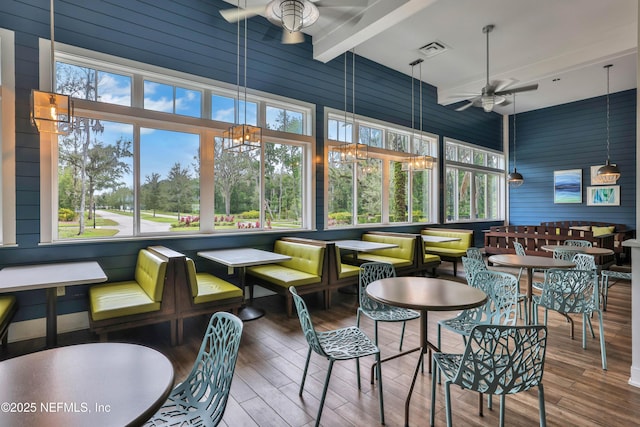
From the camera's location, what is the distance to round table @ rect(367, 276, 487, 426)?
2014mm

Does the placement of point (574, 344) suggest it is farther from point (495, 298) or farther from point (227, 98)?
point (227, 98)

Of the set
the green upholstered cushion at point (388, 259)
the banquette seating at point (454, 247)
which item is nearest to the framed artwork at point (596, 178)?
the banquette seating at point (454, 247)

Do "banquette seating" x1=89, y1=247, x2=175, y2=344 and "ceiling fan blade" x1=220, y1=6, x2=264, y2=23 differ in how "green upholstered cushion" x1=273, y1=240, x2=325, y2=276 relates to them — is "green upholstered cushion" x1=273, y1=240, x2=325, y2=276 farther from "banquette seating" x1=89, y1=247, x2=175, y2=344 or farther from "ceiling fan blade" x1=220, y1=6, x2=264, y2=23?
"ceiling fan blade" x1=220, y1=6, x2=264, y2=23

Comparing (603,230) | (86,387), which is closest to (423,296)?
(86,387)

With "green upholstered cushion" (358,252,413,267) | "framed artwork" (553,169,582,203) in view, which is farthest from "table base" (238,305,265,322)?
"framed artwork" (553,169,582,203)

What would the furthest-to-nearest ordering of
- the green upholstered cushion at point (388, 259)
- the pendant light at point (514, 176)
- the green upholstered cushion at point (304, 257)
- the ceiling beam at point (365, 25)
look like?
the pendant light at point (514, 176) < the green upholstered cushion at point (388, 259) < the green upholstered cushion at point (304, 257) < the ceiling beam at point (365, 25)

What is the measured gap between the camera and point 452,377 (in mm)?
1712

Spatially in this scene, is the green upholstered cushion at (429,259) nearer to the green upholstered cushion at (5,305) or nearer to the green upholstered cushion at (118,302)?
the green upholstered cushion at (118,302)

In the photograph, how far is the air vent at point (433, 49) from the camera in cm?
571

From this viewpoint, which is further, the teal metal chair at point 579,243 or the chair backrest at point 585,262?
the teal metal chair at point 579,243

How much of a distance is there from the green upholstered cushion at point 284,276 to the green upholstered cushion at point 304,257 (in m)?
0.06

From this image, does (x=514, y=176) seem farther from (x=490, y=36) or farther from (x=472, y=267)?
(x=472, y=267)

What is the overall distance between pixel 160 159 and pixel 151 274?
1734mm

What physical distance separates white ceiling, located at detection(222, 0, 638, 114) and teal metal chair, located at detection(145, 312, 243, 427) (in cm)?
373
